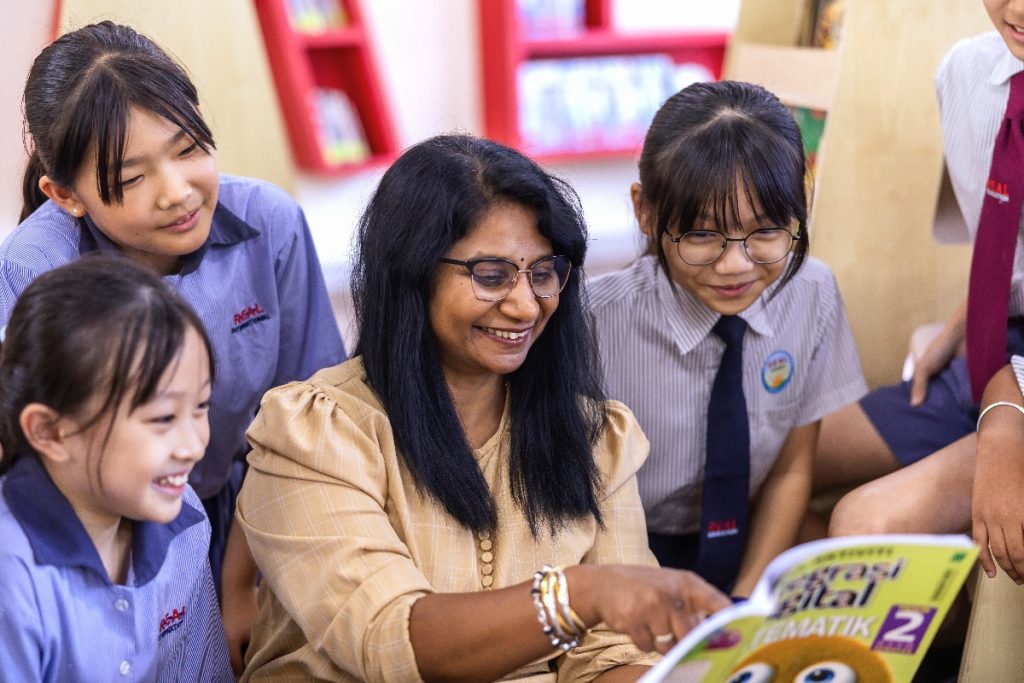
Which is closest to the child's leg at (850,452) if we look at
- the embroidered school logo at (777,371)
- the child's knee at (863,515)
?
the embroidered school logo at (777,371)

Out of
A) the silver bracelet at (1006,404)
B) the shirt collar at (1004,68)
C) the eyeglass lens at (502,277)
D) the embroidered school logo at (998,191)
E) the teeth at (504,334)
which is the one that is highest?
the shirt collar at (1004,68)

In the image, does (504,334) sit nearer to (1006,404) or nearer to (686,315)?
(686,315)

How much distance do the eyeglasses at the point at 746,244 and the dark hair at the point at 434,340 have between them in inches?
11.5

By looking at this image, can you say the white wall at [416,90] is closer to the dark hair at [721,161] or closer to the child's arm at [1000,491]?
the dark hair at [721,161]

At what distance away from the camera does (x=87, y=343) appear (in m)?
1.28

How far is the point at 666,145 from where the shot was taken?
1.97 meters

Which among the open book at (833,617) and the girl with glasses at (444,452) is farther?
the girl with glasses at (444,452)

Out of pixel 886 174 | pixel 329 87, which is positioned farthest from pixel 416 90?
pixel 886 174

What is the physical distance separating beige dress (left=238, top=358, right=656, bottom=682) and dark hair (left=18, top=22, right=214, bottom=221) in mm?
466

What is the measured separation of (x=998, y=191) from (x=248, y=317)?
1.29 metres

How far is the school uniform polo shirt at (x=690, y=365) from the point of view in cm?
212

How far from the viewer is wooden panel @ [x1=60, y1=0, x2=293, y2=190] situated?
278 cm

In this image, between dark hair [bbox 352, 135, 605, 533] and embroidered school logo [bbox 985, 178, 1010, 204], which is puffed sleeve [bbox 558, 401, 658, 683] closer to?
dark hair [bbox 352, 135, 605, 533]

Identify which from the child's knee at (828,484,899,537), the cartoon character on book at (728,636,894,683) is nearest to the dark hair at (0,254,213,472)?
the cartoon character on book at (728,636,894,683)
